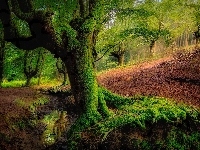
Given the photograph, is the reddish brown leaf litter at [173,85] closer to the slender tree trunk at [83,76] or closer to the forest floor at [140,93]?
the forest floor at [140,93]

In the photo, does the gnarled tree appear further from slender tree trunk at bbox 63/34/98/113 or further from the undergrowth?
the undergrowth

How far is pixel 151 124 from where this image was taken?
12219 millimetres

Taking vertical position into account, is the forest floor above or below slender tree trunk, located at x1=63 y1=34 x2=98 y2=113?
below

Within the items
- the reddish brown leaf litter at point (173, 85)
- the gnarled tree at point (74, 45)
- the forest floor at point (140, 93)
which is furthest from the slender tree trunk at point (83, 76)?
the reddish brown leaf litter at point (173, 85)

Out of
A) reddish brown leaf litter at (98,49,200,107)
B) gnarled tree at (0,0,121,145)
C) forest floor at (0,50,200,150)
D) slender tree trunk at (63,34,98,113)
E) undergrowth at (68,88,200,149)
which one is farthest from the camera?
reddish brown leaf litter at (98,49,200,107)

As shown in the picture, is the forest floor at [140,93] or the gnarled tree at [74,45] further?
the forest floor at [140,93]

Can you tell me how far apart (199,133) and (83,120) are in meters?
4.32

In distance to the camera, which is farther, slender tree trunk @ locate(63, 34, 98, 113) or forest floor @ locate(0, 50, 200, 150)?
forest floor @ locate(0, 50, 200, 150)

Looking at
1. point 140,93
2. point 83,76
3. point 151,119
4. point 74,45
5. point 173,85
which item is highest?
point 74,45

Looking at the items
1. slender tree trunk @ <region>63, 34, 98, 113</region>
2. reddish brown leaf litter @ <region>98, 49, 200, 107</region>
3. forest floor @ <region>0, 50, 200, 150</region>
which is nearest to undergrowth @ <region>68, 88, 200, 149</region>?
slender tree trunk @ <region>63, 34, 98, 113</region>

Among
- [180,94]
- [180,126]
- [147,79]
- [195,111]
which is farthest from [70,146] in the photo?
[147,79]

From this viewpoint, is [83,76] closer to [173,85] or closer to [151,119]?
[151,119]

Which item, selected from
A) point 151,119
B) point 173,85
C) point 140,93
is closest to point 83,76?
point 151,119

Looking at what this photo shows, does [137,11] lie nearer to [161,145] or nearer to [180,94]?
[180,94]
